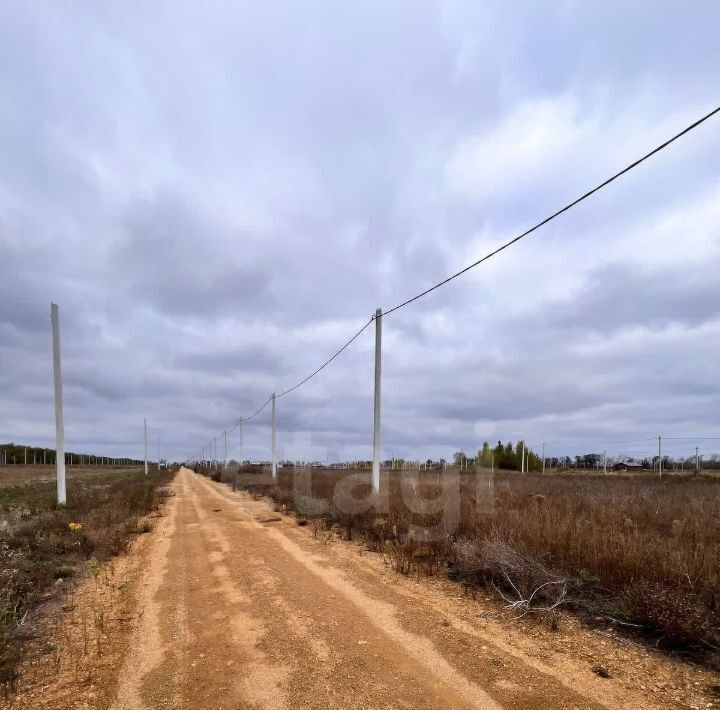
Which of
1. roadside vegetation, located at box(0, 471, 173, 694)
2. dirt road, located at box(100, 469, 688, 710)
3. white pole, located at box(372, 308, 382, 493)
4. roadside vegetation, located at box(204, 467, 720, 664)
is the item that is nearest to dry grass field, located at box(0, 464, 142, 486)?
roadside vegetation, located at box(0, 471, 173, 694)

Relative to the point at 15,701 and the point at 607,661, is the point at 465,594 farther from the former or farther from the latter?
the point at 15,701

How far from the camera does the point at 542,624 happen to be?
18.5ft

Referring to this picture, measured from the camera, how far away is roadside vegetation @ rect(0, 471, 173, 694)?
17.6 feet

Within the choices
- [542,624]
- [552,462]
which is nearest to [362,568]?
[542,624]

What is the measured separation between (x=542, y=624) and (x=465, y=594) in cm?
147

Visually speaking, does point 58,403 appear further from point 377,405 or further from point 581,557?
point 581,557

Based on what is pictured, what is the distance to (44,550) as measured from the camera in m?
10.0

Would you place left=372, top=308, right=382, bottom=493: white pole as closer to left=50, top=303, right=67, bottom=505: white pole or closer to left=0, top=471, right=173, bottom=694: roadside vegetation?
Answer: left=0, top=471, right=173, bottom=694: roadside vegetation

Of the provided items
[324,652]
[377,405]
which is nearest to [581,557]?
[324,652]

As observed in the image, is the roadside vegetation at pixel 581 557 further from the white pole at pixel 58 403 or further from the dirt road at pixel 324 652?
the white pole at pixel 58 403

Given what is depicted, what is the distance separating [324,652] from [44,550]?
26.0 ft

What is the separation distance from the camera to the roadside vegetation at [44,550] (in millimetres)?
5379

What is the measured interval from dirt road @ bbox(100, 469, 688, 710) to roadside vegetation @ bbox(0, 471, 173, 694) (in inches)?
45.6

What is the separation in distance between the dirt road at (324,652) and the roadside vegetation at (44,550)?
3.80ft
